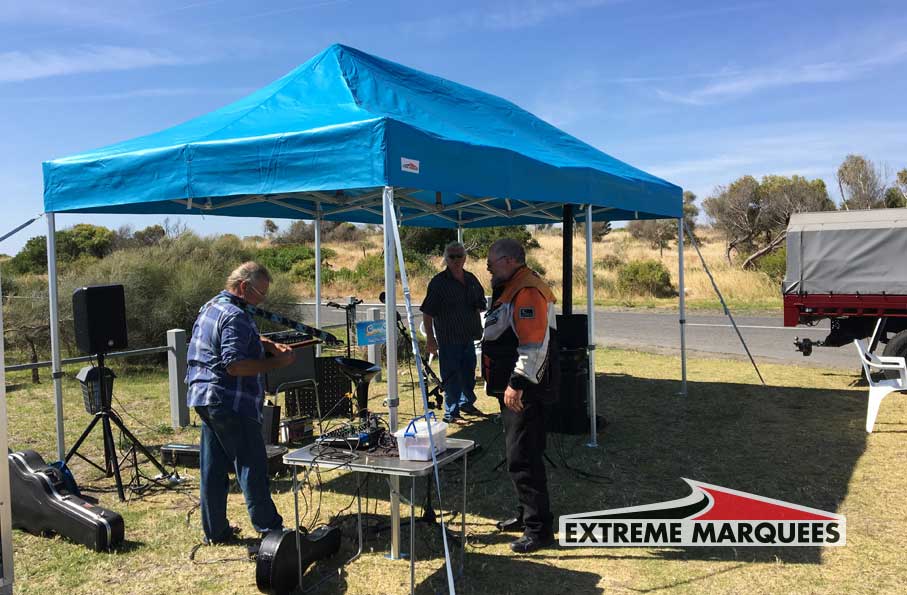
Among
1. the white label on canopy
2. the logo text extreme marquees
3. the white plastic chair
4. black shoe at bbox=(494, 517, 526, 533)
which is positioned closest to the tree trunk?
the white plastic chair

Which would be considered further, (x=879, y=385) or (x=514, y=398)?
(x=879, y=385)

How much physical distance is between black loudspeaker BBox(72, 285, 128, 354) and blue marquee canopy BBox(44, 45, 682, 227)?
0.65 m

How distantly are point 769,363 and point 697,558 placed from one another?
782 cm

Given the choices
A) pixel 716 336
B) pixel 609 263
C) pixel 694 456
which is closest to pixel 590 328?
pixel 694 456

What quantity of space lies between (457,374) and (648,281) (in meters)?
18.2

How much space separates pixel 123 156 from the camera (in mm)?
4988

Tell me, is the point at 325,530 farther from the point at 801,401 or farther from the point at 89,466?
the point at 801,401

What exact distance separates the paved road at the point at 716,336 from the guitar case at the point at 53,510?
29.8ft

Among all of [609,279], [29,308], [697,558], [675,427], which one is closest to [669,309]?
[609,279]

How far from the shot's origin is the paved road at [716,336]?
11.7 metres

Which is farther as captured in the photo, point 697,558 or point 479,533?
point 479,533

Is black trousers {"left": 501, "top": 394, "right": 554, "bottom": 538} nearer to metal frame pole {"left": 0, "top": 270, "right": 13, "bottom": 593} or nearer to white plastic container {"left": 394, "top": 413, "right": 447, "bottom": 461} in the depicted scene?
white plastic container {"left": 394, "top": 413, "right": 447, "bottom": 461}

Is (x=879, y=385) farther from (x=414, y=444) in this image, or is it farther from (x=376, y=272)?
(x=376, y=272)

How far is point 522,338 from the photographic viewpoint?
155 inches
